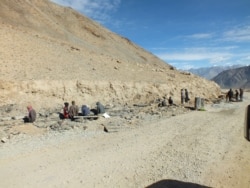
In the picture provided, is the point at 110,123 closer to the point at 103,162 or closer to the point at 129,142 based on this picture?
the point at 129,142

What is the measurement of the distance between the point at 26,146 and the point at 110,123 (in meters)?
6.08

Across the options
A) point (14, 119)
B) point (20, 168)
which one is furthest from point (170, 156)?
point (14, 119)

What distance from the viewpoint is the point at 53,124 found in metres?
19.8

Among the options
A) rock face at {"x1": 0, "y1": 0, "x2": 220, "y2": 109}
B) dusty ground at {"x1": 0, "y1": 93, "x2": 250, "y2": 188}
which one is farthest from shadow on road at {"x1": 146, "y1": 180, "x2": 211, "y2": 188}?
rock face at {"x1": 0, "y1": 0, "x2": 220, "y2": 109}

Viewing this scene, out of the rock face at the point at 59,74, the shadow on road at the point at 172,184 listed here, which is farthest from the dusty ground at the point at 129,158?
the rock face at the point at 59,74

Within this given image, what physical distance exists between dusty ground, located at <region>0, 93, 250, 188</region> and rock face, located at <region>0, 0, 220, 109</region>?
9.29 metres

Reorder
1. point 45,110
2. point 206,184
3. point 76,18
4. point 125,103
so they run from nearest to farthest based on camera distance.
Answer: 1. point 206,184
2. point 45,110
3. point 125,103
4. point 76,18

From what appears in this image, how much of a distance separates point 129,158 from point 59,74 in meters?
20.1

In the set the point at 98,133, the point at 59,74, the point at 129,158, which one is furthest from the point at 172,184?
the point at 59,74

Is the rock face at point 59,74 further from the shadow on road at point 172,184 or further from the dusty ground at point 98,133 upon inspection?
the shadow on road at point 172,184

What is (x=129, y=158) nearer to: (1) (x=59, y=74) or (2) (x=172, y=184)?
(2) (x=172, y=184)

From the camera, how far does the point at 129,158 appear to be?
1317 cm

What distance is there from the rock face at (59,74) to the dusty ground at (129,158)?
30.5ft

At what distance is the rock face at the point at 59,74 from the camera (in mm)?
27922
